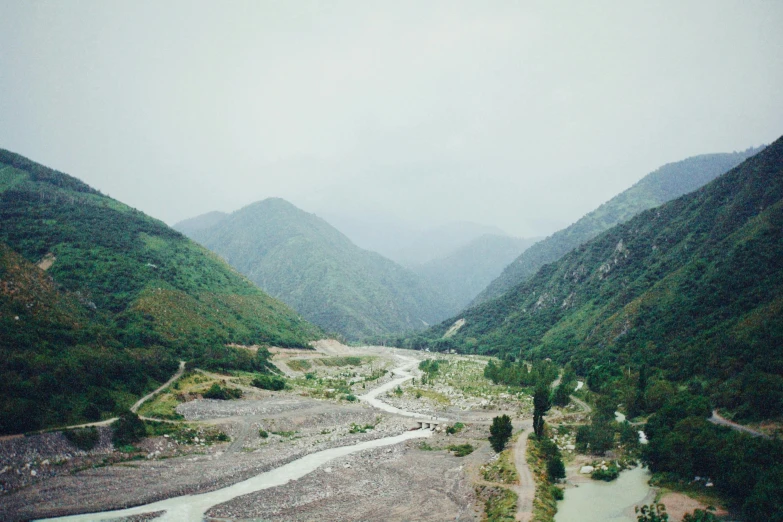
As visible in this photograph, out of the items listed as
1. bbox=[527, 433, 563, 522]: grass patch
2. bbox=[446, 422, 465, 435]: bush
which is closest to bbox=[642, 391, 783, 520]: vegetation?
bbox=[527, 433, 563, 522]: grass patch

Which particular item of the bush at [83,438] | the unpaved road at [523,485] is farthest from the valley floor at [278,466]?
the bush at [83,438]

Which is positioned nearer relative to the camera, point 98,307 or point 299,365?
point 98,307

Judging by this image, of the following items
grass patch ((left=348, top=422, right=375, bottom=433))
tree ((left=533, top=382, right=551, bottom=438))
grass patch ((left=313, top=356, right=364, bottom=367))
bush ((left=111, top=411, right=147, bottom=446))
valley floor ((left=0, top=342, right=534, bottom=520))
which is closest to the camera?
valley floor ((left=0, top=342, right=534, bottom=520))

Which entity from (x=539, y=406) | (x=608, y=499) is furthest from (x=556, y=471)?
(x=539, y=406)

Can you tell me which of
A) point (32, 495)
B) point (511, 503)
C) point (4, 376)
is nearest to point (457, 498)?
point (511, 503)

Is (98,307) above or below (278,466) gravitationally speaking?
above

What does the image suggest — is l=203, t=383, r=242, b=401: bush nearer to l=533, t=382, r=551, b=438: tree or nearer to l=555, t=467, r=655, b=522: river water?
l=533, t=382, r=551, b=438: tree

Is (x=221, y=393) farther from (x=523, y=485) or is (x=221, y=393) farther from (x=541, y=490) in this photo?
(x=541, y=490)
